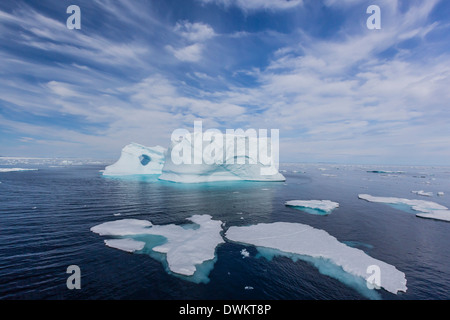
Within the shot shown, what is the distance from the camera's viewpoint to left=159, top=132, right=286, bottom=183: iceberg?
2878 centimetres

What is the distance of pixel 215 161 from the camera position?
1143 inches

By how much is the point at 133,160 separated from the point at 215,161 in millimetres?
21871

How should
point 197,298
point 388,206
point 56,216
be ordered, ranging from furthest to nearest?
1. point 388,206
2. point 56,216
3. point 197,298

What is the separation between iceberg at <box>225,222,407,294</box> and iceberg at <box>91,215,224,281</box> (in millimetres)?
1345

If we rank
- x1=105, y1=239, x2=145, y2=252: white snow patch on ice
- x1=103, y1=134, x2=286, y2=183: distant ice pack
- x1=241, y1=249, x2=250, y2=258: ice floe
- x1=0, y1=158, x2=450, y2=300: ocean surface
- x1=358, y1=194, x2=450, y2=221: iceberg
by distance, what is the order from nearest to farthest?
x1=0, y1=158, x2=450, y2=300: ocean surface → x1=241, y1=249, x2=250, y2=258: ice floe → x1=105, y1=239, x2=145, y2=252: white snow patch on ice → x1=358, y1=194, x2=450, y2=221: iceberg → x1=103, y1=134, x2=286, y2=183: distant ice pack

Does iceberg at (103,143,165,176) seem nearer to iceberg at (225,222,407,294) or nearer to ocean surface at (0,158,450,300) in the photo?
ocean surface at (0,158,450,300)

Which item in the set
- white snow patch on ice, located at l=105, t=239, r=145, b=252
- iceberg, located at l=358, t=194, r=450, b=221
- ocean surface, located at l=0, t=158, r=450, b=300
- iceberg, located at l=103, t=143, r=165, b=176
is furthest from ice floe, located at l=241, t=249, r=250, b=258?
iceberg, located at l=103, t=143, r=165, b=176

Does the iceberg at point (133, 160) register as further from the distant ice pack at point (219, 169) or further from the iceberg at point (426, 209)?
the iceberg at point (426, 209)

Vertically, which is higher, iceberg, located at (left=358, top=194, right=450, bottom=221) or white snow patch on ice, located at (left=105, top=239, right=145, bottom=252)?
white snow patch on ice, located at (left=105, top=239, right=145, bottom=252)

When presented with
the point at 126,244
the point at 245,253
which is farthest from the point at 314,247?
the point at 126,244
